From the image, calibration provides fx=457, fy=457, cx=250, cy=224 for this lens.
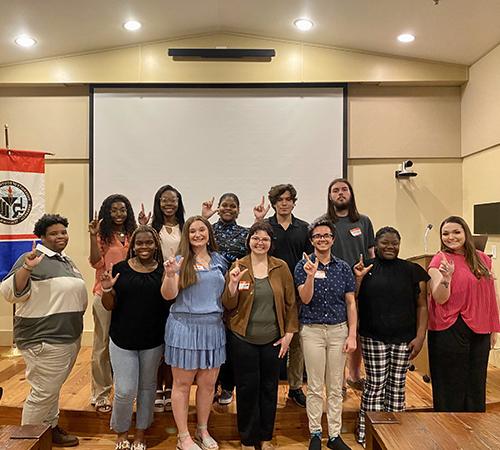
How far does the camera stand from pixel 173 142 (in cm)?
489

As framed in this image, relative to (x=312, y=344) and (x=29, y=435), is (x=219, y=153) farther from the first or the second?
(x=29, y=435)

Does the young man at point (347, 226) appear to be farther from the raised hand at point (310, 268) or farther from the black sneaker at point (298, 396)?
the black sneaker at point (298, 396)

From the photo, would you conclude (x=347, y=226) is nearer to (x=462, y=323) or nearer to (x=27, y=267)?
(x=462, y=323)

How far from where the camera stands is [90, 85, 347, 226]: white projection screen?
489 centimetres

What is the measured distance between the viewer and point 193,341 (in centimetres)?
259

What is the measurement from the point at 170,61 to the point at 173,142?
2.80 ft

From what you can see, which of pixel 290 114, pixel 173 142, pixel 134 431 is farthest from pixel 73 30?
pixel 134 431

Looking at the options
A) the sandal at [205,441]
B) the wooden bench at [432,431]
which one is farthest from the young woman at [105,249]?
the wooden bench at [432,431]

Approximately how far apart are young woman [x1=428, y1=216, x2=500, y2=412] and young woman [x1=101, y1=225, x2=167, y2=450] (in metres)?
1.63

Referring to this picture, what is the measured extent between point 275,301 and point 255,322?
6.6 inches

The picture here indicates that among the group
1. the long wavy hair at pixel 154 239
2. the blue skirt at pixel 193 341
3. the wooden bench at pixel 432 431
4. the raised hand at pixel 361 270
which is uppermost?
the long wavy hair at pixel 154 239

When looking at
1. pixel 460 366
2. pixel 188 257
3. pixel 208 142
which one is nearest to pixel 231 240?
pixel 188 257

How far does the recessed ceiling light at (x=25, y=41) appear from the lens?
436 centimetres

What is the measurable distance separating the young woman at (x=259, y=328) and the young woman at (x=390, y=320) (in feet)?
1.58
